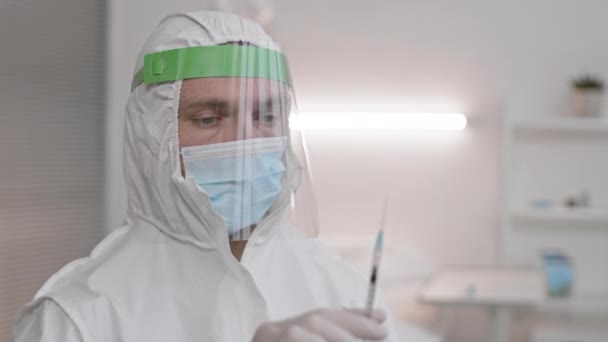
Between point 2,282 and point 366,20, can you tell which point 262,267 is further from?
point 366,20

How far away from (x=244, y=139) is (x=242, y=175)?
0.03 meters

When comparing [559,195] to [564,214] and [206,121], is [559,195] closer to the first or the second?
[564,214]

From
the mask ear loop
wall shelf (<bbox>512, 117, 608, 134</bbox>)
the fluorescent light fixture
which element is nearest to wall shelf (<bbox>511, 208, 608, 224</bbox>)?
wall shelf (<bbox>512, 117, 608, 134</bbox>)

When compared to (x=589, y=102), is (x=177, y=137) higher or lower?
lower

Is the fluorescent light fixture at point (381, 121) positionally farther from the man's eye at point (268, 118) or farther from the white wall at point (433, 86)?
the man's eye at point (268, 118)

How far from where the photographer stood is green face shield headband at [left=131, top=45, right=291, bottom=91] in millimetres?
535

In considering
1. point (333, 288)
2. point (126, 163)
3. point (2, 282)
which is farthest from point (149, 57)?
point (2, 282)

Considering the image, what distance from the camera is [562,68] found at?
2930mm

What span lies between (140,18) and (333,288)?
13.3 inches

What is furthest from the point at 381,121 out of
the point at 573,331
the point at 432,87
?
the point at 573,331

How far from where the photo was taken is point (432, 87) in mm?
3002

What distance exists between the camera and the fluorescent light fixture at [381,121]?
2998mm

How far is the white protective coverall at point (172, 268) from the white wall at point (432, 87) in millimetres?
2384

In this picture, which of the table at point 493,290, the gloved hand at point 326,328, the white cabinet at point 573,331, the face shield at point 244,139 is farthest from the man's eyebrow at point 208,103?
the white cabinet at point 573,331
